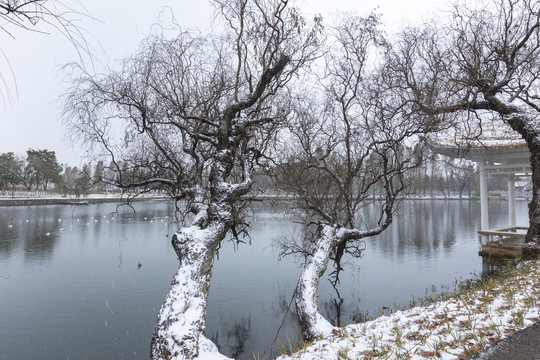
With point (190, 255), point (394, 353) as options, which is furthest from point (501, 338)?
point (190, 255)

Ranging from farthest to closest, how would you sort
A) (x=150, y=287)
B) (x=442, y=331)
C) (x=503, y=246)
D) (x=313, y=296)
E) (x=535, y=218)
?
(x=503, y=246) < (x=150, y=287) < (x=535, y=218) < (x=313, y=296) < (x=442, y=331)

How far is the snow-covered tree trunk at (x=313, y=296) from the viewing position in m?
4.76

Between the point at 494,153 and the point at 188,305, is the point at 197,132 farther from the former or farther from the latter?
the point at 494,153

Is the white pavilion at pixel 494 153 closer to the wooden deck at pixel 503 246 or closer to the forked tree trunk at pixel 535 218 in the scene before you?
the wooden deck at pixel 503 246

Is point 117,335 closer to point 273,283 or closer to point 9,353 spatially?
point 9,353

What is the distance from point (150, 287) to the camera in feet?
36.9

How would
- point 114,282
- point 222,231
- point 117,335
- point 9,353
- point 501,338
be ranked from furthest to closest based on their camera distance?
point 114,282, point 117,335, point 9,353, point 222,231, point 501,338

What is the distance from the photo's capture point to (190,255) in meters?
4.41

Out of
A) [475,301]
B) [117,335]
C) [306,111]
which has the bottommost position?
[117,335]

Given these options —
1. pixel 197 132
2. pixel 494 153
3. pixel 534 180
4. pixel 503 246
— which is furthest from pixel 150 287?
pixel 494 153

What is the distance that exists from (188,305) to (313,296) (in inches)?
87.4

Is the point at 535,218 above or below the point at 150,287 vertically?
above

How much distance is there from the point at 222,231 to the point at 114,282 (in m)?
9.10

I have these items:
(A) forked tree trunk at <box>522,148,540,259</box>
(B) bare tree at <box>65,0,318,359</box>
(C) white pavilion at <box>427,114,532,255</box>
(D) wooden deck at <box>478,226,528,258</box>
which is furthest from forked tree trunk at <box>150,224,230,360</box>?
(D) wooden deck at <box>478,226,528,258</box>
